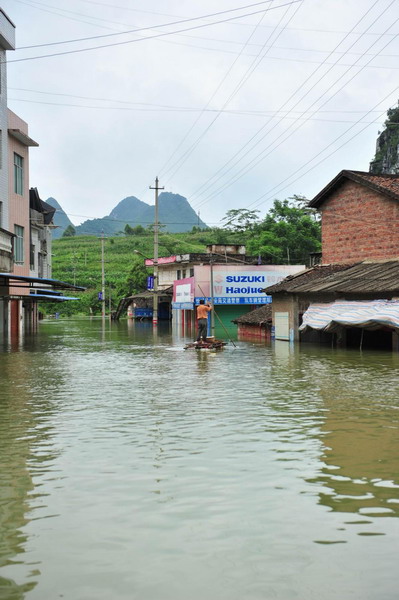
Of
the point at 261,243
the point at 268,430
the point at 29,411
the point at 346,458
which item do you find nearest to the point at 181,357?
the point at 29,411

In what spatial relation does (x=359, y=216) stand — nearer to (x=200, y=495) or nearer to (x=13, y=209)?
(x=13, y=209)

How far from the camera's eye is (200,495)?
21.9 feet

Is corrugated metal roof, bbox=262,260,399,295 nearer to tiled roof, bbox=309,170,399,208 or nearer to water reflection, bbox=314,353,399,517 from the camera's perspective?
tiled roof, bbox=309,170,399,208

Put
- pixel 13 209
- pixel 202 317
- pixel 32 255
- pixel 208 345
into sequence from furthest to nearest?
1. pixel 32 255
2. pixel 13 209
3. pixel 202 317
4. pixel 208 345

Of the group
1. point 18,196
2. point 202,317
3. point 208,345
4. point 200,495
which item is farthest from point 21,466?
point 18,196

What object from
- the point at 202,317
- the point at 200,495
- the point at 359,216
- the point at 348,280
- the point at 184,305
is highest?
the point at 359,216

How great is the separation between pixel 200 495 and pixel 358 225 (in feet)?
94.7

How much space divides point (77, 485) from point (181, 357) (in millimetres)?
17979

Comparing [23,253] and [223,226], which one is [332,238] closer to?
[23,253]

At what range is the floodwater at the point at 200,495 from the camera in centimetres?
475

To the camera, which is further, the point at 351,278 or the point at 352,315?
the point at 351,278

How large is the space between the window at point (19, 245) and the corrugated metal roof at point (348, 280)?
13465 millimetres

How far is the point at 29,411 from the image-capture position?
39.7 feet

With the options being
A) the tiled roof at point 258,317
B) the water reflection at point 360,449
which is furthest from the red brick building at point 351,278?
the water reflection at point 360,449
